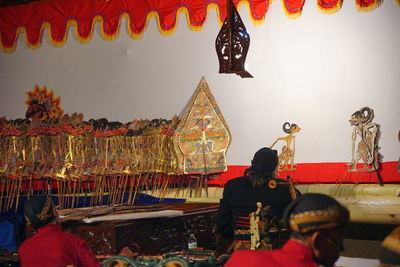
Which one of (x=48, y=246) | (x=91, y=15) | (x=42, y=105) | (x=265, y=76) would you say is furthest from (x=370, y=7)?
(x=42, y=105)

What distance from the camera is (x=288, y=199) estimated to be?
418 centimetres

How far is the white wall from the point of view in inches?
227

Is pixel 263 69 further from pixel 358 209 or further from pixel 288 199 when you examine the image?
pixel 288 199

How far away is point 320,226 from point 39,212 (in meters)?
1.96

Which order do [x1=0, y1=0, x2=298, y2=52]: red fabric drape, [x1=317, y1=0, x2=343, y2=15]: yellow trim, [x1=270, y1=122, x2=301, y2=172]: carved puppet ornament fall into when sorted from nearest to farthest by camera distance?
[x1=317, y1=0, x2=343, y2=15]: yellow trim → [x1=270, y1=122, x2=301, y2=172]: carved puppet ornament → [x1=0, y1=0, x2=298, y2=52]: red fabric drape

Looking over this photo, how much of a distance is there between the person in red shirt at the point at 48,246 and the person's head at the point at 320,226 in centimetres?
158

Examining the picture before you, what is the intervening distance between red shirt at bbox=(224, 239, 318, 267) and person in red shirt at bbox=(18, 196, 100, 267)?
4.33 ft

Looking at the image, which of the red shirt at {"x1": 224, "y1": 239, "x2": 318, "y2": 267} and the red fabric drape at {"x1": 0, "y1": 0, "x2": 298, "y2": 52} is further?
the red fabric drape at {"x1": 0, "y1": 0, "x2": 298, "y2": 52}


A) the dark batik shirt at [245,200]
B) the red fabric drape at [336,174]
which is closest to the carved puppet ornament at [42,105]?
the red fabric drape at [336,174]

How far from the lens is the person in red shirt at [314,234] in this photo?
2314 mm

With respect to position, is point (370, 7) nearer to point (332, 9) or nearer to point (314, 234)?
point (332, 9)

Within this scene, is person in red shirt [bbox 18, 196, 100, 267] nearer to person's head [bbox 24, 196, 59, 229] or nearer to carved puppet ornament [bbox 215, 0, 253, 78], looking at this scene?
person's head [bbox 24, 196, 59, 229]

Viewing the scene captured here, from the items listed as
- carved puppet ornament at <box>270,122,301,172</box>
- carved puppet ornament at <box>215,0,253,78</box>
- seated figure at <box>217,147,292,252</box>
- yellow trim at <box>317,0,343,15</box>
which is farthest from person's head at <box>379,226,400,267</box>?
yellow trim at <box>317,0,343,15</box>

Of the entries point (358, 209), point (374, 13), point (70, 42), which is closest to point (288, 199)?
point (358, 209)
